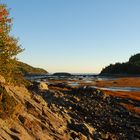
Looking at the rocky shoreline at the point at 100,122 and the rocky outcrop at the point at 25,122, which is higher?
the rocky outcrop at the point at 25,122

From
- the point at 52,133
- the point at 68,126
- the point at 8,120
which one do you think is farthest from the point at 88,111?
the point at 8,120

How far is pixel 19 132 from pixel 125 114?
28.9 metres

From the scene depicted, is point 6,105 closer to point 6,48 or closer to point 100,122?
point 6,48

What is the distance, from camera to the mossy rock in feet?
66.8

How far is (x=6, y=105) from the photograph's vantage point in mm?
20969

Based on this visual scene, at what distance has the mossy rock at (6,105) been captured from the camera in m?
20.4

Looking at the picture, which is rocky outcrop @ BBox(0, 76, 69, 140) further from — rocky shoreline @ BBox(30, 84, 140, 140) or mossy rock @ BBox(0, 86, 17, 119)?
rocky shoreline @ BBox(30, 84, 140, 140)

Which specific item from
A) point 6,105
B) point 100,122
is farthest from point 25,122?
point 100,122

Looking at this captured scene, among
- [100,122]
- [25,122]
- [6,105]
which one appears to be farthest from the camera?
[100,122]

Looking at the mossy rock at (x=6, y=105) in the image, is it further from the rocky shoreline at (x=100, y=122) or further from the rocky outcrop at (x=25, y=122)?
the rocky shoreline at (x=100, y=122)

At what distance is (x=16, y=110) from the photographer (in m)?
21.8

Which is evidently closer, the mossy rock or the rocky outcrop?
the rocky outcrop

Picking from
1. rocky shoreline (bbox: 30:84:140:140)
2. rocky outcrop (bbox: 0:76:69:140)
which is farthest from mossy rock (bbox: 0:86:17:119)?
rocky shoreline (bbox: 30:84:140:140)

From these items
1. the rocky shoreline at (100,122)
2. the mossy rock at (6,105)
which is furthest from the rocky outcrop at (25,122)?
the rocky shoreline at (100,122)
